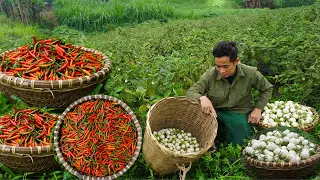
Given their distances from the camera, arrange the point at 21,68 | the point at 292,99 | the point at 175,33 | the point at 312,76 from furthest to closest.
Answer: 1. the point at 175,33
2. the point at 292,99
3. the point at 312,76
4. the point at 21,68

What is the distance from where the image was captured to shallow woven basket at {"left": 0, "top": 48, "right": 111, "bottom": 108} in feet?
12.8

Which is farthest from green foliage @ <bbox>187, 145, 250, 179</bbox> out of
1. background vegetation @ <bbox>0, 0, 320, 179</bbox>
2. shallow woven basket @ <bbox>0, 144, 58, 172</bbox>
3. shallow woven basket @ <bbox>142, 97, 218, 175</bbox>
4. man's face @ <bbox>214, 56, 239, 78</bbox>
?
shallow woven basket @ <bbox>0, 144, 58, 172</bbox>

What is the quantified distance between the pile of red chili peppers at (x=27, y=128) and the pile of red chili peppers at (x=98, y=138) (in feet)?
0.72

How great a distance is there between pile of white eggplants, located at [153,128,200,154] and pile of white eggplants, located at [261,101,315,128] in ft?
2.65

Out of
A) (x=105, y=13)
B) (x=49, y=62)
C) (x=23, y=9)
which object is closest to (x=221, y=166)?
(x=49, y=62)

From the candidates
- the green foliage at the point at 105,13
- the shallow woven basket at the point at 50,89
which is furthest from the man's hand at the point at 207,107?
the green foliage at the point at 105,13

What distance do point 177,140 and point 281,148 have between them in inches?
42.1

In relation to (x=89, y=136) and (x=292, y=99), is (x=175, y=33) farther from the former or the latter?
(x=89, y=136)

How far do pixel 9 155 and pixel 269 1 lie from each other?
13.9m

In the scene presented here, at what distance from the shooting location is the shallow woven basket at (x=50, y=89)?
12.8 feet

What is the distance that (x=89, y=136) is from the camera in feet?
12.0

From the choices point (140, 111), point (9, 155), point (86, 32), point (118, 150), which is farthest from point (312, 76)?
point (86, 32)

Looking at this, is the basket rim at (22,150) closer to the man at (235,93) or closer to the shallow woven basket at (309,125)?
the man at (235,93)

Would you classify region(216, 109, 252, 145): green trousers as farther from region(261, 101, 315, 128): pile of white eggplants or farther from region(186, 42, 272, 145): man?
region(261, 101, 315, 128): pile of white eggplants
